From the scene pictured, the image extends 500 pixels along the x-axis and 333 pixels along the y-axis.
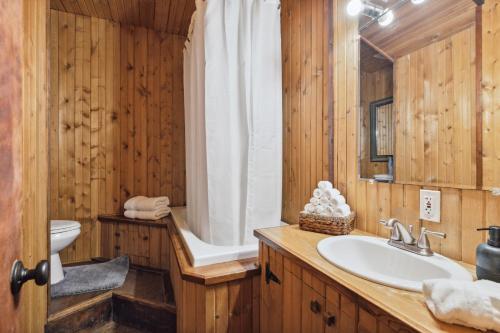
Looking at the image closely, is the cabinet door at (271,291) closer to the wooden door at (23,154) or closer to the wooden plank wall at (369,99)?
the wooden plank wall at (369,99)

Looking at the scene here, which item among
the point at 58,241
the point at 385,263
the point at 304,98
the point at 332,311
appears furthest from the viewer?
the point at 58,241

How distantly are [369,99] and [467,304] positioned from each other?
3.25 feet

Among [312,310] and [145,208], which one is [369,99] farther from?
[145,208]

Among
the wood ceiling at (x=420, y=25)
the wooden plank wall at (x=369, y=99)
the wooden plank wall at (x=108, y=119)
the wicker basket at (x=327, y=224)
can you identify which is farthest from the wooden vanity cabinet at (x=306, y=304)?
the wooden plank wall at (x=108, y=119)

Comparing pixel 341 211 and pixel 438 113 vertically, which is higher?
pixel 438 113

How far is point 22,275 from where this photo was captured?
54cm

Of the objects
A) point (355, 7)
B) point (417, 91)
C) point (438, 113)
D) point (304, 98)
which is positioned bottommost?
point (438, 113)

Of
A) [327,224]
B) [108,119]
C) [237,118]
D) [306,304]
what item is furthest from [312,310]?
[108,119]

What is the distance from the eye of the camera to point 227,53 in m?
1.60

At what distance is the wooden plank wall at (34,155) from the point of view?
1112 mm

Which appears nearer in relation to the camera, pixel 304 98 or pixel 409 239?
pixel 409 239

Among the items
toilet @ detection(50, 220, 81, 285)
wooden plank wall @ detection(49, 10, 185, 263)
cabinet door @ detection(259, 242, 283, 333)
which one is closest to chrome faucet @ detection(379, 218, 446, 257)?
cabinet door @ detection(259, 242, 283, 333)

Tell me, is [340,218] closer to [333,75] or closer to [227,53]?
[333,75]

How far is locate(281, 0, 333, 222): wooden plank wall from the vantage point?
1.56 m
